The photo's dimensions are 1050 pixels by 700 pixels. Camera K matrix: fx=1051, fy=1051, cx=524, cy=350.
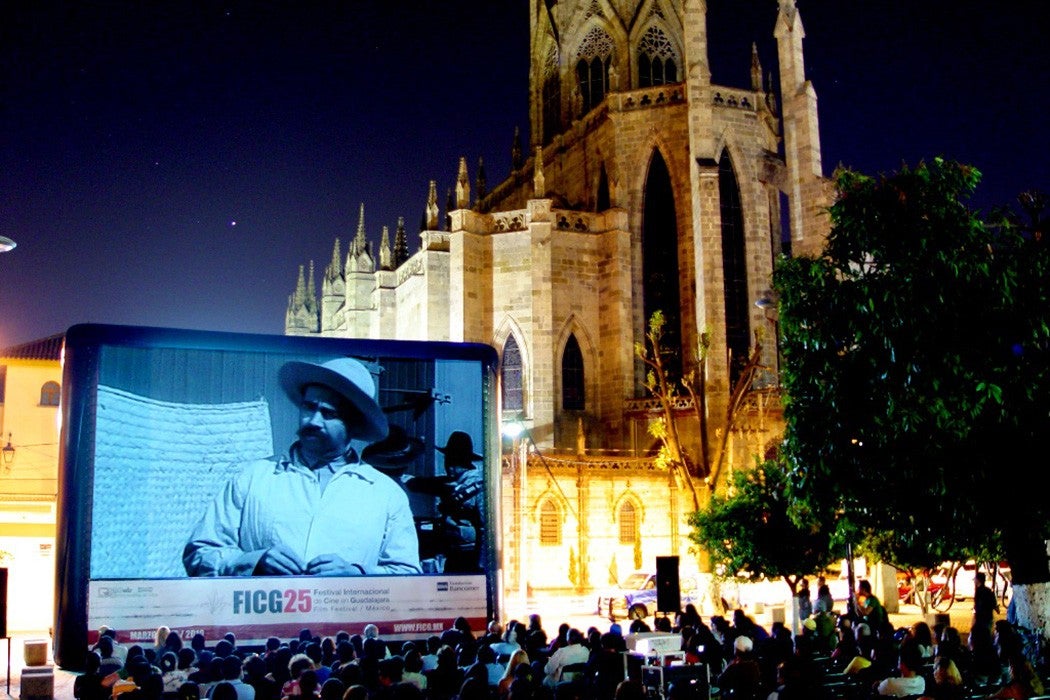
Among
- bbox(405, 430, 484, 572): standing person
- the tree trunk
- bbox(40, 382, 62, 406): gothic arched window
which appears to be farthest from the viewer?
bbox(40, 382, 62, 406): gothic arched window

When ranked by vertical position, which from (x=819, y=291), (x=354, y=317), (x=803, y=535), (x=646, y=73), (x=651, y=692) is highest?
(x=646, y=73)

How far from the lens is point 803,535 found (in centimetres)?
2006

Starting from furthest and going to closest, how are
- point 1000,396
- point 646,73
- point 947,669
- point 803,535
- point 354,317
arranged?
point 354,317
point 646,73
point 803,535
point 1000,396
point 947,669

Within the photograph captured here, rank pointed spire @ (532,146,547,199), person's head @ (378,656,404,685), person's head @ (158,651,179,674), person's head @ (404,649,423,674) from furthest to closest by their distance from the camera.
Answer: pointed spire @ (532,146,547,199)
person's head @ (158,651,179,674)
person's head @ (404,649,423,674)
person's head @ (378,656,404,685)

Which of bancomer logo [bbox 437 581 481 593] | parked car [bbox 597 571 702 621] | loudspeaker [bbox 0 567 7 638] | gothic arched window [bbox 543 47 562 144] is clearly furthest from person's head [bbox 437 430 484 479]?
gothic arched window [bbox 543 47 562 144]

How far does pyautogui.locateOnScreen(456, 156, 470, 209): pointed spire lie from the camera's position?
36506 millimetres

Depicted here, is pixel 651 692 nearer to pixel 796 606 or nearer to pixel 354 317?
pixel 796 606

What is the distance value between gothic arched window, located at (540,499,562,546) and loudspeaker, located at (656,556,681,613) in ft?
45.9

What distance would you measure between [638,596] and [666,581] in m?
8.03

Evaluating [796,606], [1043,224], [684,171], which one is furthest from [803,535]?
[684,171]

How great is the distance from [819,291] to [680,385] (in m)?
24.3

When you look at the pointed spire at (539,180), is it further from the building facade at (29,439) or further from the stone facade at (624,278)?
the building facade at (29,439)

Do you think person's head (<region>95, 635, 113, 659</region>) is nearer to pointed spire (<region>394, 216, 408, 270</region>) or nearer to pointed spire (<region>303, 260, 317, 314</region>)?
pointed spire (<region>394, 216, 408, 270</region>)

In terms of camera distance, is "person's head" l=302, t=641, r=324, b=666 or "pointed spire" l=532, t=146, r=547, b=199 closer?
"person's head" l=302, t=641, r=324, b=666
